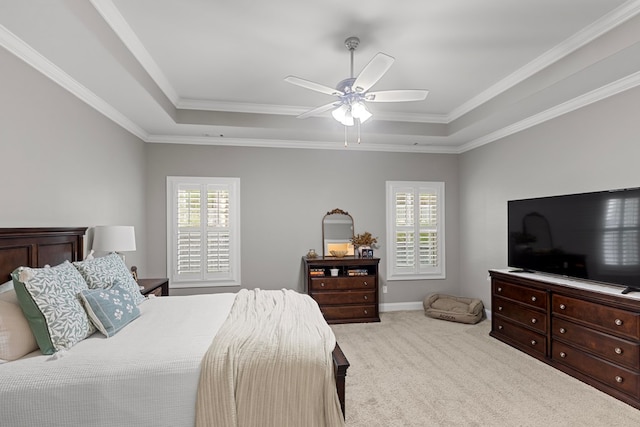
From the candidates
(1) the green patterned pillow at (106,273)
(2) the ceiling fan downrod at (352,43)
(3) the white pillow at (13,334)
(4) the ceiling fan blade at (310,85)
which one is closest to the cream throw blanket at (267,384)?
(3) the white pillow at (13,334)

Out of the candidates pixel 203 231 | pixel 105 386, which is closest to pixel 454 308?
pixel 203 231

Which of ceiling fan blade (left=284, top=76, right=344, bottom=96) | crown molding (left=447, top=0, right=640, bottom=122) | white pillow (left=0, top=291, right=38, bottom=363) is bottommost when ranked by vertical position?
white pillow (left=0, top=291, right=38, bottom=363)

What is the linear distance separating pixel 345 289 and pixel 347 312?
0.31 metres

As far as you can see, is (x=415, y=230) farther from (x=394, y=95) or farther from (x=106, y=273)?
(x=106, y=273)

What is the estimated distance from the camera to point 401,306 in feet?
17.8

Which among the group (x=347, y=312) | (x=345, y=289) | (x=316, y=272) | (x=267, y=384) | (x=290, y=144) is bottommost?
(x=347, y=312)

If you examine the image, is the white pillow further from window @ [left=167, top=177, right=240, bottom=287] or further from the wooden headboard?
window @ [left=167, top=177, right=240, bottom=287]

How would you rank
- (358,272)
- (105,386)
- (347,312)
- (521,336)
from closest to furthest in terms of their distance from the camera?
1. (105,386)
2. (521,336)
3. (347,312)
4. (358,272)

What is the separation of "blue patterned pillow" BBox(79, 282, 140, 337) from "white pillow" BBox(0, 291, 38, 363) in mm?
298

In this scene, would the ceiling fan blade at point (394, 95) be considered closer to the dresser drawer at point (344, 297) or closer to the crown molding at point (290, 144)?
the crown molding at point (290, 144)

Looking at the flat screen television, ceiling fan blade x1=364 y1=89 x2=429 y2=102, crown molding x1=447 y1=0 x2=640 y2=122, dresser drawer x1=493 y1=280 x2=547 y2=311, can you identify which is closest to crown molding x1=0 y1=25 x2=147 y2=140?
ceiling fan blade x1=364 y1=89 x2=429 y2=102

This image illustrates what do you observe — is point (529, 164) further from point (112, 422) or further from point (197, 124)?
point (112, 422)

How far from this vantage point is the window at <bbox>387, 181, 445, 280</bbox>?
5445mm

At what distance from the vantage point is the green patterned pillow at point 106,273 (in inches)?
98.3
